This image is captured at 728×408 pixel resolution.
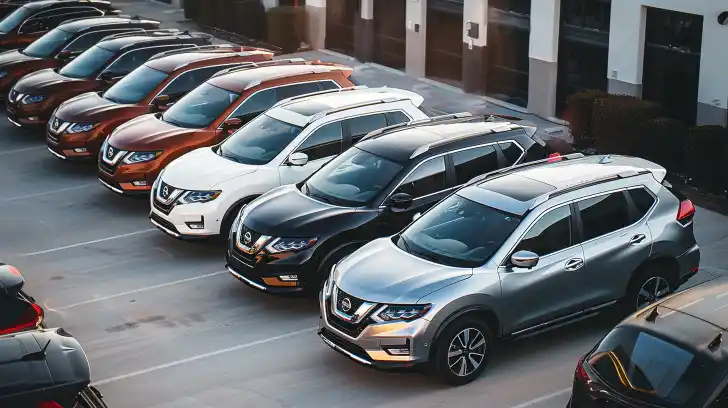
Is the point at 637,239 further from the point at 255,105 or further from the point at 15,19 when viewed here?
the point at 15,19

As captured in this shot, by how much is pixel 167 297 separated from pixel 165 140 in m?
3.72

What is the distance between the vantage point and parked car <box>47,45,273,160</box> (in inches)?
703

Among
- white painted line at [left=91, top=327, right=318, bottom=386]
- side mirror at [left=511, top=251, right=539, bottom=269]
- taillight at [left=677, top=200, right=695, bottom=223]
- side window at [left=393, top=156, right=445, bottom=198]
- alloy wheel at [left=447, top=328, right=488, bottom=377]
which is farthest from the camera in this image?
Result: side window at [left=393, top=156, right=445, bottom=198]

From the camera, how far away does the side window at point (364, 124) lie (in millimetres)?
14695

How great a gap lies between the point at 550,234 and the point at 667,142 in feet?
21.9

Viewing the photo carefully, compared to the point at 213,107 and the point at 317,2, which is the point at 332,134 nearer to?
the point at 213,107

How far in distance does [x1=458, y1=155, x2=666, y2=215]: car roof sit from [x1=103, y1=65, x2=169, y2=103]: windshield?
8.25 meters

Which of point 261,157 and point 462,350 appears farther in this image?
point 261,157

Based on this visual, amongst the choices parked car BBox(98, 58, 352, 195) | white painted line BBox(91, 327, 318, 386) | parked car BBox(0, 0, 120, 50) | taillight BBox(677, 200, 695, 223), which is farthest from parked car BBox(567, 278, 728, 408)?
parked car BBox(0, 0, 120, 50)

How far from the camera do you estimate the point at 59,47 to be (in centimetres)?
2305

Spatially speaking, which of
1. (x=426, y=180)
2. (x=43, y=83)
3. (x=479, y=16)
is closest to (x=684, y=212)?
(x=426, y=180)

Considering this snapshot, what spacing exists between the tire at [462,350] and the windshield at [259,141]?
4.90 m

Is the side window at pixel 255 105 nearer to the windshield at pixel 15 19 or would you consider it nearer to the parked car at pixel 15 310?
the parked car at pixel 15 310

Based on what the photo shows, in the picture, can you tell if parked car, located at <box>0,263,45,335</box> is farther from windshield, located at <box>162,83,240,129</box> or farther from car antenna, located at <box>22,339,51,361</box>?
windshield, located at <box>162,83,240,129</box>
